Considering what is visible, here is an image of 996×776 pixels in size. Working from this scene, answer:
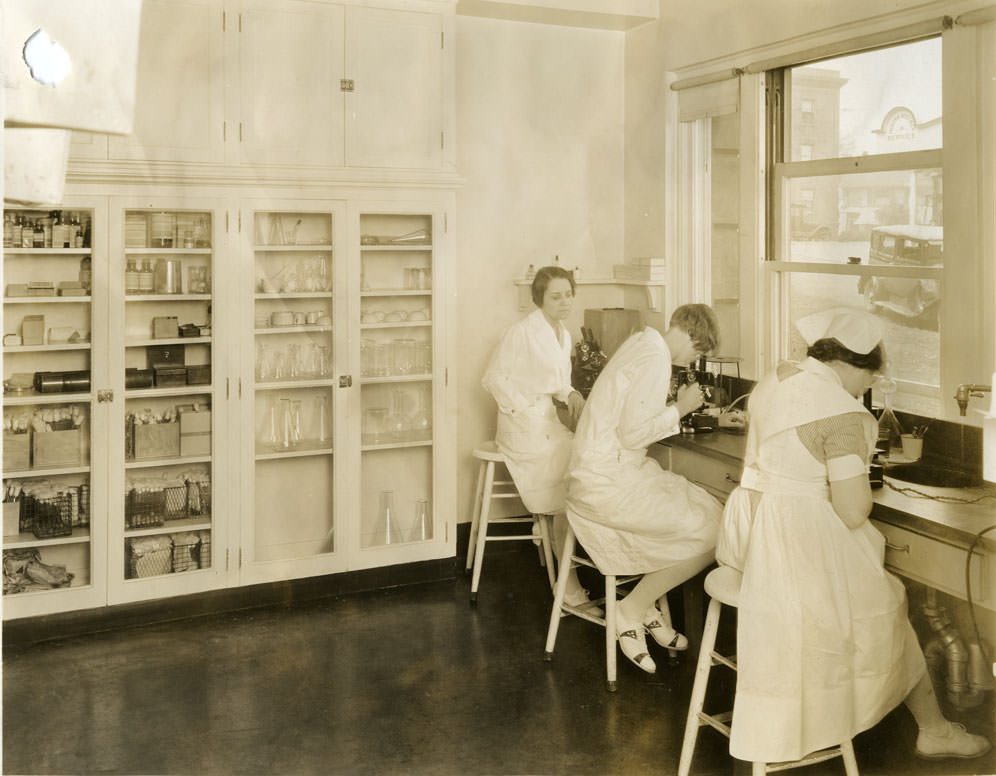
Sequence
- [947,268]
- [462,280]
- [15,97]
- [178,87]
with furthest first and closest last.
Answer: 1. [462,280]
2. [178,87]
3. [947,268]
4. [15,97]

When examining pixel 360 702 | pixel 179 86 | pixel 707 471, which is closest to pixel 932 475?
pixel 707 471

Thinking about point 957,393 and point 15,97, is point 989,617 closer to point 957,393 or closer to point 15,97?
point 957,393

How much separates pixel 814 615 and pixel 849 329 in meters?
0.55

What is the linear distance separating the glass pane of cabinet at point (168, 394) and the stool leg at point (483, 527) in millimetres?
826

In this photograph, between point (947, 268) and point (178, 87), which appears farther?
point (178, 87)

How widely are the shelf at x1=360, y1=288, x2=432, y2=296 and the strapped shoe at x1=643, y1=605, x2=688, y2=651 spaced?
50.1 inches

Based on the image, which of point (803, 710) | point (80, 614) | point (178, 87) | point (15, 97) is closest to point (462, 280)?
point (178, 87)

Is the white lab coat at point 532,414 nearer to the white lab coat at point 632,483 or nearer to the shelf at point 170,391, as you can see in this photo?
the white lab coat at point 632,483

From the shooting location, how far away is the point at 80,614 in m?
2.53

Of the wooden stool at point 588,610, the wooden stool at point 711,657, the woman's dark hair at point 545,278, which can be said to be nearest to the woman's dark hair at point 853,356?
the wooden stool at point 711,657

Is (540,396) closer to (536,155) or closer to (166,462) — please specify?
(536,155)

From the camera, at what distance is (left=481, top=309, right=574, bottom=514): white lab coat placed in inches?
94.5

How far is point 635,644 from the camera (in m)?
2.26

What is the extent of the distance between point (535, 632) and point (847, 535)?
112cm
